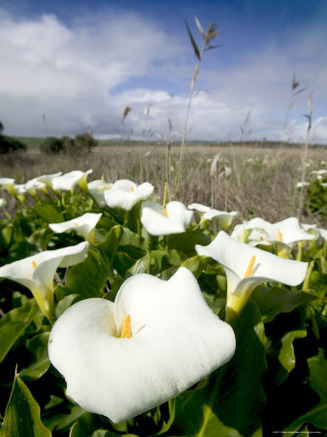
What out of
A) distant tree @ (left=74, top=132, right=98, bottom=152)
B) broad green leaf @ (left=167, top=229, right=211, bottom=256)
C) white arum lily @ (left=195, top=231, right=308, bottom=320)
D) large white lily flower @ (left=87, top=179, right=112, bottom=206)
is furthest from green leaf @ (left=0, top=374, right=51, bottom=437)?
distant tree @ (left=74, top=132, right=98, bottom=152)

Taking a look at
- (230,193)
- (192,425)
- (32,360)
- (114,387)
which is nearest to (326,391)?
(192,425)

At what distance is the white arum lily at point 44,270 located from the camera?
686mm

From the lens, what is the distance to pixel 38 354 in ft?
2.61

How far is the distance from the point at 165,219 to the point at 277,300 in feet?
1.52

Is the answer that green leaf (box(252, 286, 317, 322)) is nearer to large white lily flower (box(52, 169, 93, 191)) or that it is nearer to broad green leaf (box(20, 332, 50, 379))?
broad green leaf (box(20, 332, 50, 379))

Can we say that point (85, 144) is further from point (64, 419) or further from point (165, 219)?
point (64, 419)

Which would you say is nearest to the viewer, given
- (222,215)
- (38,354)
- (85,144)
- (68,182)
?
(38,354)

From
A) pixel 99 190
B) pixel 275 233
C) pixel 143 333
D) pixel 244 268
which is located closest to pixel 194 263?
pixel 244 268

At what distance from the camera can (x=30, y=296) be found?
4.12 feet

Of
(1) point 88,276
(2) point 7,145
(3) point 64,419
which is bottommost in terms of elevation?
(2) point 7,145

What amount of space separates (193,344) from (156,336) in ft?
0.18

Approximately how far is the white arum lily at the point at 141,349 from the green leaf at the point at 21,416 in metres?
0.18

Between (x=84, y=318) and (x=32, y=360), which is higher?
(x=84, y=318)

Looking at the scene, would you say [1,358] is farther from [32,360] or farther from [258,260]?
Result: [258,260]
